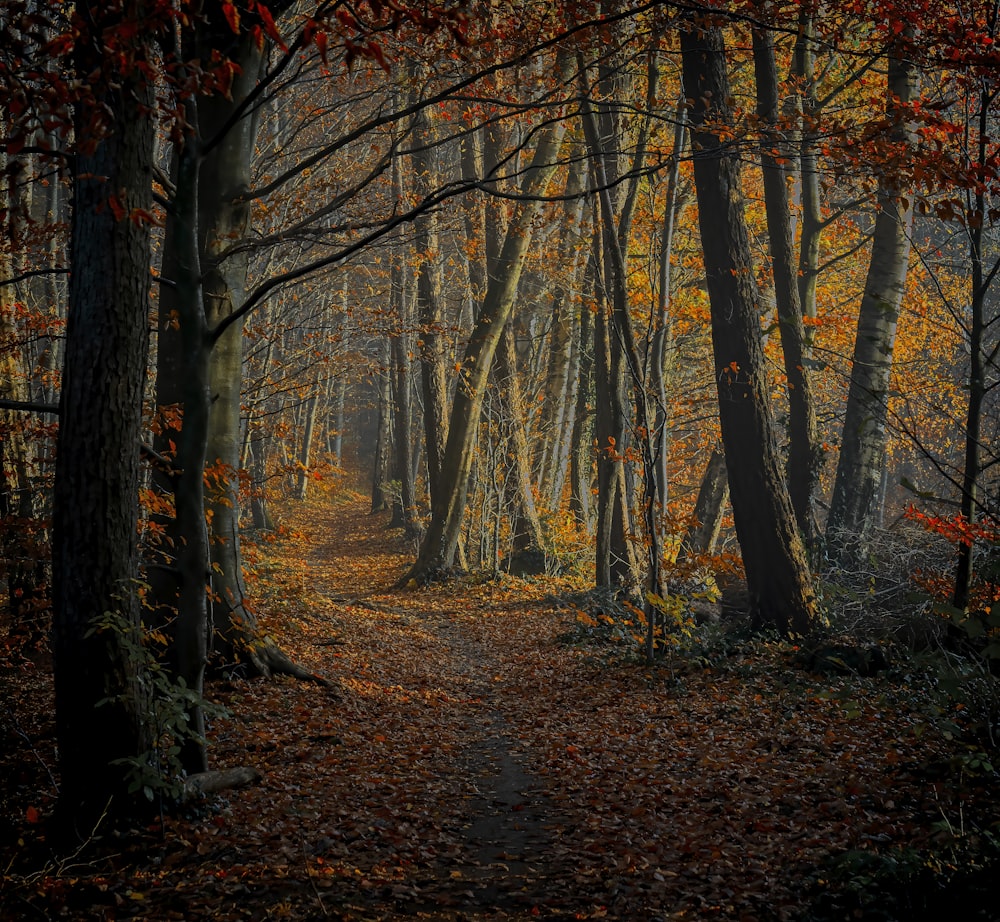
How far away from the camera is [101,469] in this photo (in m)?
4.45

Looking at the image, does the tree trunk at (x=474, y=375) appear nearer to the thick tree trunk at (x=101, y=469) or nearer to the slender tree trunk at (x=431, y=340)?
the slender tree trunk at (x=431, y=340)

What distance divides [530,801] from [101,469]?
3.63 meters

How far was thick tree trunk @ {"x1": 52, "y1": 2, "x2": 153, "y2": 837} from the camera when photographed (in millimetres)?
4383

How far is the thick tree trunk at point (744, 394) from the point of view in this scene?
9.68 metres

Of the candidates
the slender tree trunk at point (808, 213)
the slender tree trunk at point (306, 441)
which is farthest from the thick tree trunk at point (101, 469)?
the slender tree trunk at point (306, 441)

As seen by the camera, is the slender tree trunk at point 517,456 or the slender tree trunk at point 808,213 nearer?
the slender tree trunk at point 808,213

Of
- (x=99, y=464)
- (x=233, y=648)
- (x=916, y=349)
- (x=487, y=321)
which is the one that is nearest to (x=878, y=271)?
(x=487, y=321)

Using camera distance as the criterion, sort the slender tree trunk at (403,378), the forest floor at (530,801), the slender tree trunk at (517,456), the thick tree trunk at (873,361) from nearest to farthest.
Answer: the forest floor at (530,801) < the thick tree trunk at (873,361) < the slender tree trunk at (517,456) < the slender tree trunk at (403,378)

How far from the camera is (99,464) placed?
445cm

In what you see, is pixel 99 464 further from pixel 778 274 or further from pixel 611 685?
pixel 778 274

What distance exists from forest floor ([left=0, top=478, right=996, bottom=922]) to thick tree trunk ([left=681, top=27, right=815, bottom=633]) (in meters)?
0.84

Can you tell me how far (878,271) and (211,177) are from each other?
9.05m

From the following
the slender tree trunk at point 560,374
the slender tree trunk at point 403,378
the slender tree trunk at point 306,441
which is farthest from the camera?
the slender tree trunk at point 306,441

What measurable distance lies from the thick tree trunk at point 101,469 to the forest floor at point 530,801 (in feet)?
1.83
